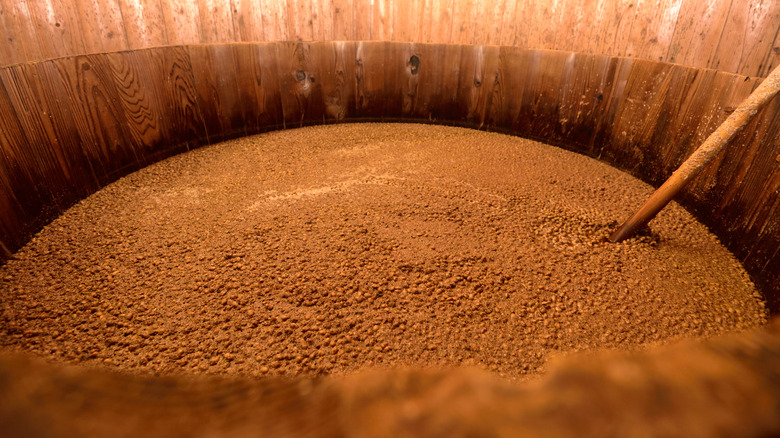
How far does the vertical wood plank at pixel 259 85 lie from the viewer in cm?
233

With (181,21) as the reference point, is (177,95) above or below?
below

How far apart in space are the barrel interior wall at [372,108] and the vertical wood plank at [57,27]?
0.42 metres

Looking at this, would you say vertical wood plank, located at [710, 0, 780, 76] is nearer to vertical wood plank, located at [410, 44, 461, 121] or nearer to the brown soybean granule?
the brown soybean granule

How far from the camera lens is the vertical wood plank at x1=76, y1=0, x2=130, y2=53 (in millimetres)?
1943

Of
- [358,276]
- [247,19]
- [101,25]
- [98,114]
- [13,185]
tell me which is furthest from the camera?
Result: [247,19]

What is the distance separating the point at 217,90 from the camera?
89.3 inches

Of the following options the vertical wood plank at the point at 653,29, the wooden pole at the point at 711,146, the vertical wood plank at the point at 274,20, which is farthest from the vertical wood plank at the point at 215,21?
the wooden pole at the point at 711,146

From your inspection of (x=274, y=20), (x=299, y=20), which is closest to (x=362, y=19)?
(x=299, y=20)

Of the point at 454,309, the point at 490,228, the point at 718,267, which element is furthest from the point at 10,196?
the point at 718,267

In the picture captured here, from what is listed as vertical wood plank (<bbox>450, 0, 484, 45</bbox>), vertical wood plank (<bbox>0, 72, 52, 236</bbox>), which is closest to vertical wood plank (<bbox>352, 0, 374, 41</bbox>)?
vertical wood plank (<bbox>450, 0, 484, 45</bbox>)

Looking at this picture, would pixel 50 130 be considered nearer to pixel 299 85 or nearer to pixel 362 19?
pixel 299 85

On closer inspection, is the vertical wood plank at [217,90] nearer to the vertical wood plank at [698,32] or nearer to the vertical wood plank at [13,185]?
the vertical wood plank at [13,185]

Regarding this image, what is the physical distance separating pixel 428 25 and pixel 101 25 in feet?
6.50

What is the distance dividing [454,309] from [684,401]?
655mm
